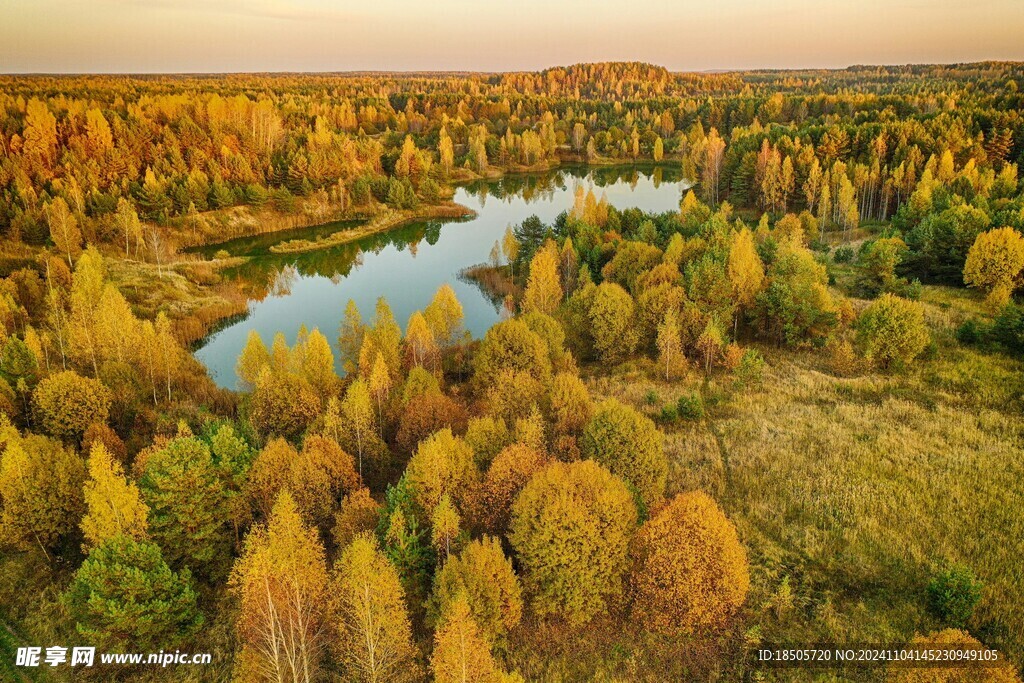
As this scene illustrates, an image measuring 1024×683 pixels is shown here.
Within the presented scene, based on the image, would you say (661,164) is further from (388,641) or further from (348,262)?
(388,641)

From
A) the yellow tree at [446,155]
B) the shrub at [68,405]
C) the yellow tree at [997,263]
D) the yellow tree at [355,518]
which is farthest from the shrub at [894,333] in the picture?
the yellow tree at [446,155]

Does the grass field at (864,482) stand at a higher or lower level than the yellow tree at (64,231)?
lower

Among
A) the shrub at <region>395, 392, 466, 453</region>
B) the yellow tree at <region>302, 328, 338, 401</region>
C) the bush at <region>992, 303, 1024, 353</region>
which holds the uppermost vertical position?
the bush at <region>992, 303, 1024, 353</region>

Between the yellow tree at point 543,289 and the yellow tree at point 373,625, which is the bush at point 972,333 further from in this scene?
the yellow tree at point 373,625

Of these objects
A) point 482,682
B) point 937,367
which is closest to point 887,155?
point 937,367

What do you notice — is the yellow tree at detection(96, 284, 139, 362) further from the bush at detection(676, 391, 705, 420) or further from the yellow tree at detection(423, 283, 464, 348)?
the bush at detection(676, 391, 705, 420)

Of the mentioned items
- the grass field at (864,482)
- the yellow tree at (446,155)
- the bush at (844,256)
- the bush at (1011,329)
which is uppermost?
the yellow tree at (446,155)

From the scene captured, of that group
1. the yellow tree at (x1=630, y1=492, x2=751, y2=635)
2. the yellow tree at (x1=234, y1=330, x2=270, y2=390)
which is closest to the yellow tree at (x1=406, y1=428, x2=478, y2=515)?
the yellow tree at (x1=630, y1=492, x2=751, y2=635)
